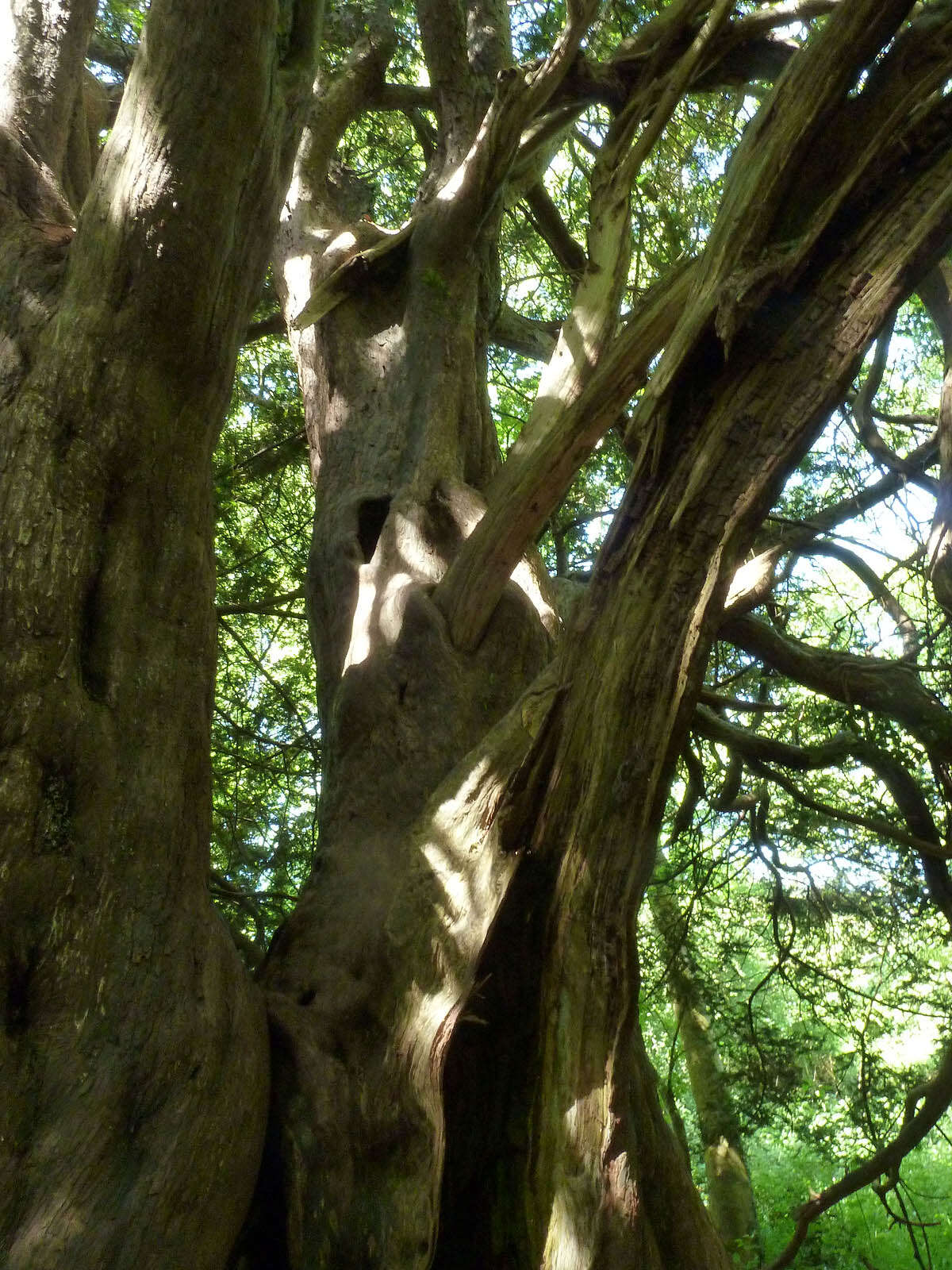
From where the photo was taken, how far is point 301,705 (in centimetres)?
658

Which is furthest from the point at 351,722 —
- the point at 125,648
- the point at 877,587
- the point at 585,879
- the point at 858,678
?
the point at 877,587

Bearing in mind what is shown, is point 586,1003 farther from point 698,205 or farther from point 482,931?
point 698,205

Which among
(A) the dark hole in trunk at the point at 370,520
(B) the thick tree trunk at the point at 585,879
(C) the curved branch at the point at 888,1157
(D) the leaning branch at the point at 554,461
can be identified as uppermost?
(A) the dark hole in trunk at the point at 370,520

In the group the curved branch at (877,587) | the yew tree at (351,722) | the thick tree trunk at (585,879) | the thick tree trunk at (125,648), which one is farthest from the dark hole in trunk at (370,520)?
the curved branch at (877,587)

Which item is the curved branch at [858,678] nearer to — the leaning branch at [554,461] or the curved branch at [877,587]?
the curved branch at [877,587]

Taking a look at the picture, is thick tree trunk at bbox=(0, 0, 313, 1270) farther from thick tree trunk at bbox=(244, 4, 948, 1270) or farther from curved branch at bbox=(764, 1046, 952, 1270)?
curved branch at bbox=(764, 1046, 952, 1270)

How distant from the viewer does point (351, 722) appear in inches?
126

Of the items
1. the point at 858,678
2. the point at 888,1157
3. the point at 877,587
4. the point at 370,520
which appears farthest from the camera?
the point at 877,587

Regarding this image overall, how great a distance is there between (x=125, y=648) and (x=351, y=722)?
97cm

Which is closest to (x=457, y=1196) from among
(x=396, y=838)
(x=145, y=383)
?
(x=396, y=838)

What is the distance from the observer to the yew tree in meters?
2.05

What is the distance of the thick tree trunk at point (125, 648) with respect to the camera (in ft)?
6.36

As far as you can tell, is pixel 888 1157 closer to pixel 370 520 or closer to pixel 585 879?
pixel 585 879

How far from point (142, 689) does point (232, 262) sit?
1159mm
